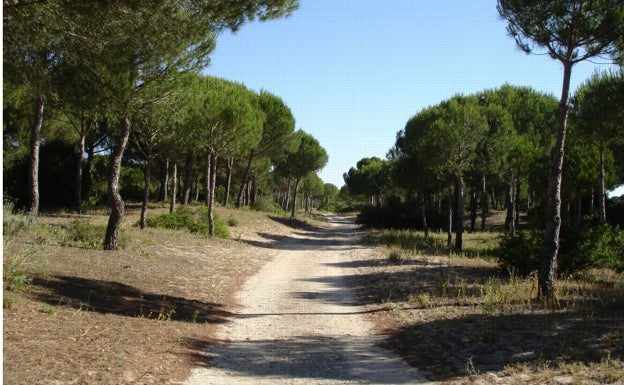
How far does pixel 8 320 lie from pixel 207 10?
630cm

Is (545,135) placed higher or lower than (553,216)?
higher

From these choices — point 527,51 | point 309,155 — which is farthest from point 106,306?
point 309,155

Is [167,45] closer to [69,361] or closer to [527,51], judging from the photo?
[69,361]

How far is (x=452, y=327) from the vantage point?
349 inches

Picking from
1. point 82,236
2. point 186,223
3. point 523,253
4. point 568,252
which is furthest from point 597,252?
point 186,223

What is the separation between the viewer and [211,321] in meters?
9.53

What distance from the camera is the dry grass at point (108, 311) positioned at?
5.80 metres

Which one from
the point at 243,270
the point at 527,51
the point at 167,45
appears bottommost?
the point at 243,270

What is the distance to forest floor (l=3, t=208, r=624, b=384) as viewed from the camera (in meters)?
6.05

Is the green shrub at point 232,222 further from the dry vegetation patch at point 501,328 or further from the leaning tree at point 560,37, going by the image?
the leaning tree at point 560,37

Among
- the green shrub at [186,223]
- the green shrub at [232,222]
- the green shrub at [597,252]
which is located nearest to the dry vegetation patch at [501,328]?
the green shrub at [597,252]

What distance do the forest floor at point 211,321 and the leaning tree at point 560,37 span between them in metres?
1.21

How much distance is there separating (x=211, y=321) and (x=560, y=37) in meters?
9.89

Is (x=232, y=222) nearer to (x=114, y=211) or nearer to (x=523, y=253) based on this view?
(x=114, y=211)
